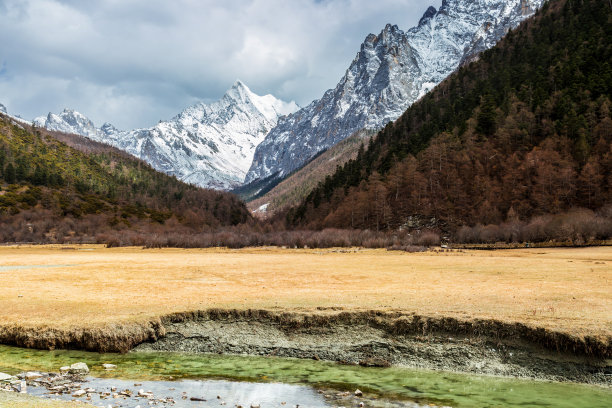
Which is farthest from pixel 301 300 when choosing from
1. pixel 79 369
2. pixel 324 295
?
pixel 79 369

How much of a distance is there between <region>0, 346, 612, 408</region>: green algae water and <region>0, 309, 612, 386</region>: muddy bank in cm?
74

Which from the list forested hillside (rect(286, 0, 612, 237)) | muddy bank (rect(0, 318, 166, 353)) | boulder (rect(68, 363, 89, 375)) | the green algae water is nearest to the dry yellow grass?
muddy bank (rect(0, 318, 166, 353))

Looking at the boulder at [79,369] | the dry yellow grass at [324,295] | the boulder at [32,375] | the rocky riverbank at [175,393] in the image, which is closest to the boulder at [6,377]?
the rocky riverbank at [175,393]

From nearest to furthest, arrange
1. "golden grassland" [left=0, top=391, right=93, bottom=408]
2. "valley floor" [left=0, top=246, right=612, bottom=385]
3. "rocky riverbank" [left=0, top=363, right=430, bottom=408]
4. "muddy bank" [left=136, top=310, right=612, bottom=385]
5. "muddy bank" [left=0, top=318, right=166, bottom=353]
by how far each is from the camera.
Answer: "golden grassland" [left=0, top=391, right=93, bottom=408] < "rocky riverbank" [left=0, top=363, right=430, bottom=408] < "muddy bank" [left=136, top=310, right=612, bottom=385] < "valley floor" [left=0, top=246, right=612, bottom=385] < "muddy bank" [left=0, top=318, right=166, bottom=353]

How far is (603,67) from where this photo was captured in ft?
400

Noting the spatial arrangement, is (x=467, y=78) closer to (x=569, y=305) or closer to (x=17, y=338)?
(x=569, y=305)

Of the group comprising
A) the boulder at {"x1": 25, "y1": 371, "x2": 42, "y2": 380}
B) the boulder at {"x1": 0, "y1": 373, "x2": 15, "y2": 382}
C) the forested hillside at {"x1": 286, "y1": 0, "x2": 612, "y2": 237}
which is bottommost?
the boulder at {"x1": 25, "y1": 371, "x2": 42, "y2": 380}

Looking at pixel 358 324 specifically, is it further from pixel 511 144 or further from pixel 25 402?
pixel 511 144

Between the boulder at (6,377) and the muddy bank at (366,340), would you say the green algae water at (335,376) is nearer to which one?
the muddy bank at (366,340)

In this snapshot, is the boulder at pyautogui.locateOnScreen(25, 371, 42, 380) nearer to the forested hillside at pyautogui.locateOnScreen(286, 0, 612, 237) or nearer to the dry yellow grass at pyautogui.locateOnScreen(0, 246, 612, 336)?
the dry yellow grass at pyautogui.locateOnScreen(0, 246, 612, 336)

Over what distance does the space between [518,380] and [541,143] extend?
116951 mm

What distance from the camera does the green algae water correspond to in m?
14.1

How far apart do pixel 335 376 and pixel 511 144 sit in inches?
5018

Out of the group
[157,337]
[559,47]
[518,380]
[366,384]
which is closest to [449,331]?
[518,380]
